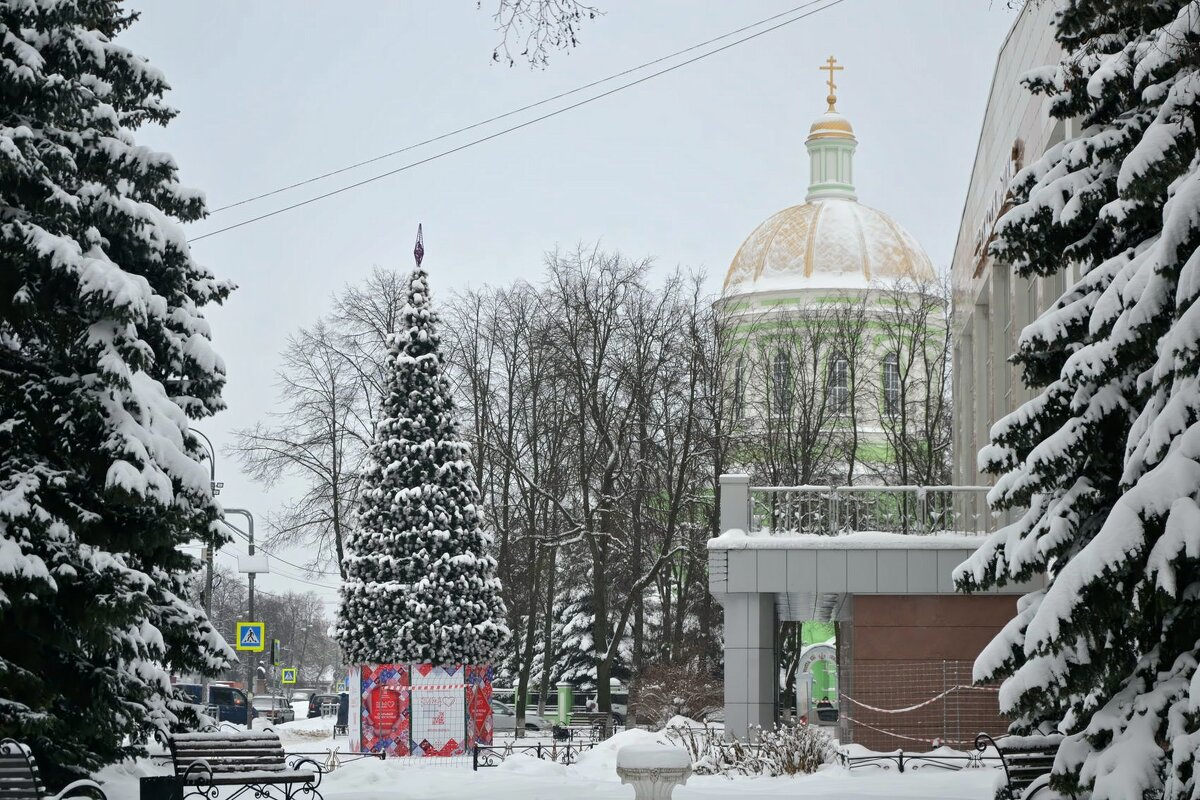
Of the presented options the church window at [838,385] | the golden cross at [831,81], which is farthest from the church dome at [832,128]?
the church window at [838,385]

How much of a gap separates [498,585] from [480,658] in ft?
4.61

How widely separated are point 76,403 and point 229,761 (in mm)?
3824

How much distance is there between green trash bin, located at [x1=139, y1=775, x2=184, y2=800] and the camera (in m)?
13.5

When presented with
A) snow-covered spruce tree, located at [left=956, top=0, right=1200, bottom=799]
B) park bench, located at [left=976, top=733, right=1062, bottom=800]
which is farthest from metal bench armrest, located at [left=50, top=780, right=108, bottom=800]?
park bench, located at [left=976, top=733, right=1062, bottom=800]

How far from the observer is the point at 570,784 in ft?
62.4

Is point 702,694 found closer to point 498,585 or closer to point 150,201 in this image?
point 498,585

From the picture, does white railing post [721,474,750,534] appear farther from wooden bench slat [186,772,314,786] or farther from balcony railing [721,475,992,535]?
wooden bench slat [186,772,314,786]

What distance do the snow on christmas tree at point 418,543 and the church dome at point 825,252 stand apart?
97.3 feet

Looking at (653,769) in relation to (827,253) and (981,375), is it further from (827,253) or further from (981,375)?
(827,253)

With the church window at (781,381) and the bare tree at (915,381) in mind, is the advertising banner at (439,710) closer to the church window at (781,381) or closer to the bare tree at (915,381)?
the bare tree at (915,381)

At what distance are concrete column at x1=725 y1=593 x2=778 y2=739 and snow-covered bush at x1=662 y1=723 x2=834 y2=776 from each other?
2615 millimetres

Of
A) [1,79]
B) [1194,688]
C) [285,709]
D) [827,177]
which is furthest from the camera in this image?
[827,177]

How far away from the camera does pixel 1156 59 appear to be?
359 inches

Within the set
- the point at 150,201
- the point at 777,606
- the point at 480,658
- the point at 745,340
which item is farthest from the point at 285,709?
the point at 150,201
